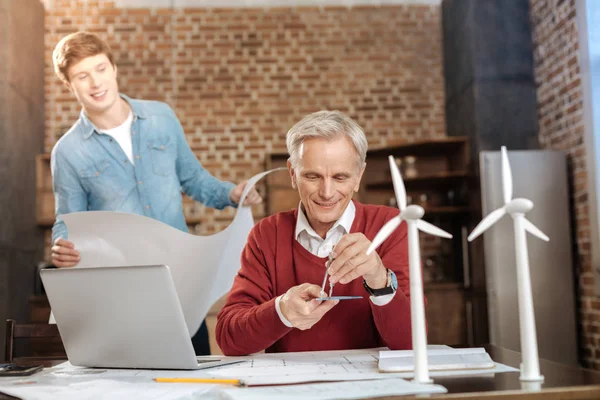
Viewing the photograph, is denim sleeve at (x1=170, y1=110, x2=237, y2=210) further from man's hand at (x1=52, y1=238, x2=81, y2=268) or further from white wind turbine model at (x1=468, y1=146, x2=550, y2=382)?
white wind turbine model at (x1=468, y1=146, x2=550, y2=382)

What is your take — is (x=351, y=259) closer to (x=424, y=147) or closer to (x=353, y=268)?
(x=353, y=268)

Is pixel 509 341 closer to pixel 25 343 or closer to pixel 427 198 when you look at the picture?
pixel 427 198

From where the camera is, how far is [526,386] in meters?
1.16

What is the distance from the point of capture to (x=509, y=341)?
4.68m

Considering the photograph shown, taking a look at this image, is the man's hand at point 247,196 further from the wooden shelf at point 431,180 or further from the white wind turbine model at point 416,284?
the wooden shelf at point 431,180

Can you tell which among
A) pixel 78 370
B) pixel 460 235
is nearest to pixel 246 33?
pixel 460 235

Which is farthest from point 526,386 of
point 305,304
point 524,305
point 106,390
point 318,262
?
point 318,262

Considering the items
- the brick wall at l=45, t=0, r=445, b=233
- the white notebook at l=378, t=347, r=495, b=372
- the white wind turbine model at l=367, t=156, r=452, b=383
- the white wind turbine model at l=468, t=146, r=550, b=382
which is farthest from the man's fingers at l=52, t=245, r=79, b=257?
the brick wall at l=45, t=0, r=445, b=233

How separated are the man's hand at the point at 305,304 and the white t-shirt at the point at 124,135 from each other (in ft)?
4.41

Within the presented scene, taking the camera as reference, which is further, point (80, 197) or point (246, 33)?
point (246, 33)

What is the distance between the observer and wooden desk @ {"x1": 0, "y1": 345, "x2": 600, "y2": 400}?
3.60 ft

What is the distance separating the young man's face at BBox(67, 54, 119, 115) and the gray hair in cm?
102

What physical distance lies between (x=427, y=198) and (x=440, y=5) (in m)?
1.90

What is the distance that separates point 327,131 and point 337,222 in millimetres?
291
